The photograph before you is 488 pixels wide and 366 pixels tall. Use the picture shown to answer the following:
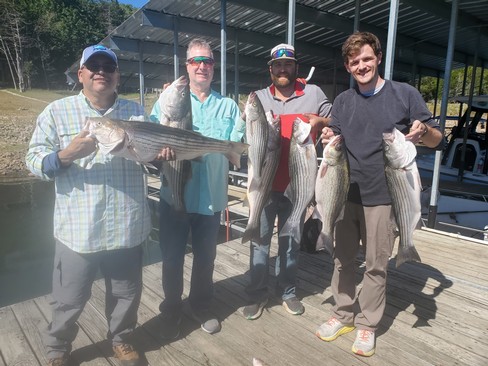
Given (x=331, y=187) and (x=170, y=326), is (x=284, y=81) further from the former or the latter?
(x=170, y=326)

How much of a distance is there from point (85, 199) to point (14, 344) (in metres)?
1.64

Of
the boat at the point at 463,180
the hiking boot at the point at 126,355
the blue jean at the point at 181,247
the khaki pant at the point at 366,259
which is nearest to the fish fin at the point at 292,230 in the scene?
the khaki pant at the point at 366,259

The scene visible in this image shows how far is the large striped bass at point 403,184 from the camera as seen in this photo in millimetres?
2605

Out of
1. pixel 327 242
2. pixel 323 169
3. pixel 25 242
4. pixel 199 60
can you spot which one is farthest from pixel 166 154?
pixel 25 242

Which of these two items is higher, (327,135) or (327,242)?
(327,135)

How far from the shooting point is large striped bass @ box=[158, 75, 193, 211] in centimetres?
271

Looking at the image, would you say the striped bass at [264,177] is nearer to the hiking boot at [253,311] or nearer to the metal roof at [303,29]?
the hiking boot at [253,311]

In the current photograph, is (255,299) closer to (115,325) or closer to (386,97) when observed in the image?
(115,325)

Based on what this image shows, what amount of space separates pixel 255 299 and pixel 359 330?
101cm

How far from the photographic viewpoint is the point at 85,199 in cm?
256

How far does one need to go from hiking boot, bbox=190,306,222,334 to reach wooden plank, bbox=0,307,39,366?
1319 mm

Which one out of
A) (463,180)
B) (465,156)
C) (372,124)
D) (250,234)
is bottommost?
(463,180)

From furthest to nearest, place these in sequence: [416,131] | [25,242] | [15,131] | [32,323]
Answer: [15,131], [25,242], [32,323], [416,131]

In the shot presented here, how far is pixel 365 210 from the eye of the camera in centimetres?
296
